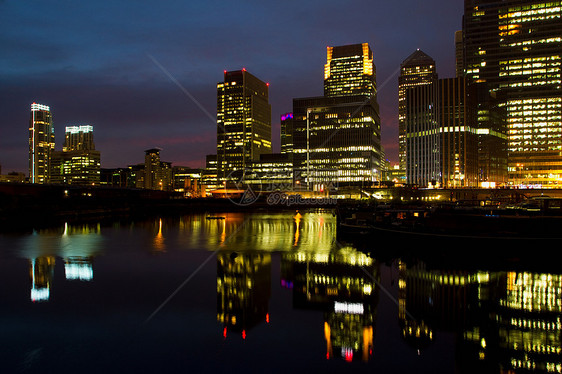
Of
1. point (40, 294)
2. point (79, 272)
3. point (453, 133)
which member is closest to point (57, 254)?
point (79, 272)

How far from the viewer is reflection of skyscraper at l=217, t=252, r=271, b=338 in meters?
23.0

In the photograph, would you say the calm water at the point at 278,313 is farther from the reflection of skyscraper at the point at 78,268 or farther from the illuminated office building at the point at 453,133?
the illuminated office building at the point at 453,133

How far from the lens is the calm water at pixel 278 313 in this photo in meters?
17.8

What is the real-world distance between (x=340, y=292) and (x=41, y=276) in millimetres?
23192

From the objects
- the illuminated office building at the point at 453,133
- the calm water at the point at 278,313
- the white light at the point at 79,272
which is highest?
the illuminated office building at the point at 453,133

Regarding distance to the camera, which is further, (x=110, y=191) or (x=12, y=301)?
(x=110, y=191)

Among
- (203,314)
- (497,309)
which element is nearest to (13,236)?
(203,314)

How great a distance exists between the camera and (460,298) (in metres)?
26.4

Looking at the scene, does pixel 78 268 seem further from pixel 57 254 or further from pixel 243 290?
pixel 243 290

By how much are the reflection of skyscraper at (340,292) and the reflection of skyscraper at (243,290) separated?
6.27ft

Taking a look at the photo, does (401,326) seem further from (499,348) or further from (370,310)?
(499,348)

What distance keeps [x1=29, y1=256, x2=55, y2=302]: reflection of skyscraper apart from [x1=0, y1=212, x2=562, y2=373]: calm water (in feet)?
0.42

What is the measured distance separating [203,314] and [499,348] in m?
14.9

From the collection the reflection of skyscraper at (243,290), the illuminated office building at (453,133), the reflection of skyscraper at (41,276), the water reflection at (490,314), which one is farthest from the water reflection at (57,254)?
the illuminated office building at (453,133)
